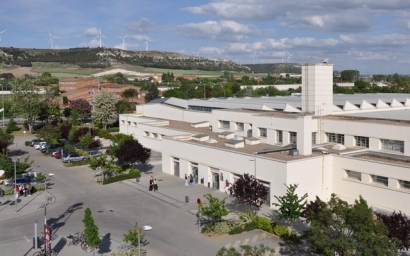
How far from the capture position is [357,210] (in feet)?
53.4

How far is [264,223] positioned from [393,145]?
1172 cm

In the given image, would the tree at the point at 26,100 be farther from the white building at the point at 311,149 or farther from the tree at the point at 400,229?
the tree at the point at 400,229

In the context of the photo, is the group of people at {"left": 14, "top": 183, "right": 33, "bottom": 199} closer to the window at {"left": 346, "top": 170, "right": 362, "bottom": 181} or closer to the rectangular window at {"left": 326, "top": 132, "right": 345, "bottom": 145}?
the window at {"left": 346, "top": 170, "right": 362, "bottom": 181}

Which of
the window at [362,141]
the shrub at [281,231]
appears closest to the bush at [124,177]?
the shrub at [281,231]

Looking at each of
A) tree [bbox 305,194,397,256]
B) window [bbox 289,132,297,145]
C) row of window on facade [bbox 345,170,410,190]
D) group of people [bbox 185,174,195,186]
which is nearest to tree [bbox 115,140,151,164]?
group of people [bbox 185,174,195,186]

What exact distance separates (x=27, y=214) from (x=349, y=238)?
67.0 feet

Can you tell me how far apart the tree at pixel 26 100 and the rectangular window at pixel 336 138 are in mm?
47474

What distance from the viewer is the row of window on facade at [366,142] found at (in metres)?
29.3

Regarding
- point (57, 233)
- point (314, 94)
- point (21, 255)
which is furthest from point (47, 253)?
point (314, 94)

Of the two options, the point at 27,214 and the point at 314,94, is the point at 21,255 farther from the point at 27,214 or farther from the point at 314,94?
the point at 314,94

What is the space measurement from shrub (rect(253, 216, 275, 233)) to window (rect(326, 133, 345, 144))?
38.9 ft

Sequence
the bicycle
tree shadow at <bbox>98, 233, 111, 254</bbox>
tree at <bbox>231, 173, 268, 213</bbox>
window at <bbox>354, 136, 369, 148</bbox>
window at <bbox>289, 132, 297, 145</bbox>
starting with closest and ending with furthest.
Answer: the bicycle
tree shadow at <bbox>98, 233, 111, 254</bbox>
tree at <bbox>231, 173, 268, 213</bbox>
window at <bbox>354, 136, 369, 148</bbox>
window at <bbox>289, 132, 297, 145</bbox>

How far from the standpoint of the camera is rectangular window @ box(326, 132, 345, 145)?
33125mm

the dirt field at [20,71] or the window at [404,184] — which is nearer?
the window at [404,184]
